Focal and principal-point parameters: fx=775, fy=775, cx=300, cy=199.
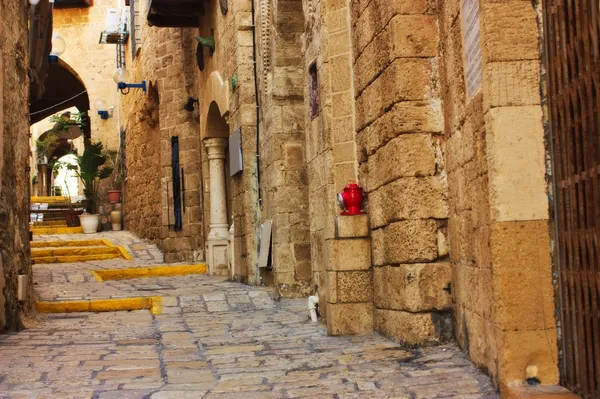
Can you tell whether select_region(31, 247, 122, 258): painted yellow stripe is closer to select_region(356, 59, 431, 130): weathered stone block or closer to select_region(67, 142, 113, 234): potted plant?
select_region(67, 142, 113, 234): potted plant

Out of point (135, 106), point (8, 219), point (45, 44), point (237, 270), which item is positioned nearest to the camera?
point (8, 219)

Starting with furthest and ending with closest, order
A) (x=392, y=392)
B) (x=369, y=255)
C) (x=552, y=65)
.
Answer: (x=369, y=255) < (x=392, y=392) < (x=552, y=65)

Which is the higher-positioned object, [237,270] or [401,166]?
[401,166]

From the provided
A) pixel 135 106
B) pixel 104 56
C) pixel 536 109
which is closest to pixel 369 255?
pixel 536 109

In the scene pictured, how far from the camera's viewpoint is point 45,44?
13258 mm

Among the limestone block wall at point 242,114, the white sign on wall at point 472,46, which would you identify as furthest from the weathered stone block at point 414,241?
the limestone block wall at point 242,114

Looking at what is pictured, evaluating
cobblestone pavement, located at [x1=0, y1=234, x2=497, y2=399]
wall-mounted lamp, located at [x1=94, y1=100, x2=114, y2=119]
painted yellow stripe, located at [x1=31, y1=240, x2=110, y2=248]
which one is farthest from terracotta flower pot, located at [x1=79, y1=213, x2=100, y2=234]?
cobblestone pavement, located at [x1=0, y1=234, x2=497, y2=399]

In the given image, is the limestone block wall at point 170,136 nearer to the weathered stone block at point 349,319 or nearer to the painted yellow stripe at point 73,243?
the painted yellow stripe at point 73,243

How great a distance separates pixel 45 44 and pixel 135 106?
3.88 m

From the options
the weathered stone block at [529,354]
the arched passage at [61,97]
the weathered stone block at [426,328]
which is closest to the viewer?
the weathered stone block at [529,354]

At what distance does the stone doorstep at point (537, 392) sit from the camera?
3211 millimetres

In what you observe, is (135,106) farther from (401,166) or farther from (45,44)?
(401,166)

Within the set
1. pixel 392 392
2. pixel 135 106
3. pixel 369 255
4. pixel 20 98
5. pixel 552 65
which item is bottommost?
pixel 392 392

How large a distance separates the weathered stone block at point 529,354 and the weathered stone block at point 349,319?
7.66ft
